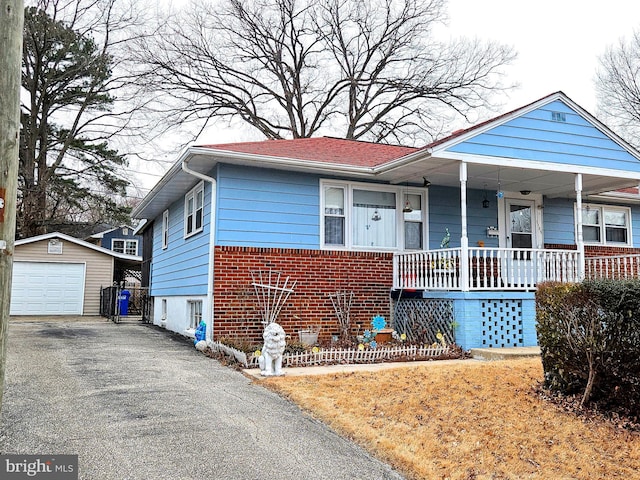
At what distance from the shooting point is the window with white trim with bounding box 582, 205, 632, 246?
14.0 m

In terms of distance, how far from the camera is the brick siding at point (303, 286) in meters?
9.74

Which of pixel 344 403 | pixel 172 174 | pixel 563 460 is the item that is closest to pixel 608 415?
pixel 563 460

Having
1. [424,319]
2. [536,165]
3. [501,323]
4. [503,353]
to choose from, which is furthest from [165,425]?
[536,165]

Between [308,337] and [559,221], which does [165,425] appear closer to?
[308,337]

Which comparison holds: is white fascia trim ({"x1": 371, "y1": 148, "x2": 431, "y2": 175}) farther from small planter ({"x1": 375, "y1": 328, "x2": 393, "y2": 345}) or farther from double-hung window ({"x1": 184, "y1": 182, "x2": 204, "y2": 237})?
double-hung window ({"x1": 184, "y1": 182, "x2": 204, "y2": 237})

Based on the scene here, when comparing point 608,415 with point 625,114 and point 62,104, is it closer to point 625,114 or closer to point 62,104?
point 62,104

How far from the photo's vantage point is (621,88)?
1178 inches

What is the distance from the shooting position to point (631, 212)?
14750mm

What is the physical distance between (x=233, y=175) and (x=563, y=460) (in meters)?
7.36

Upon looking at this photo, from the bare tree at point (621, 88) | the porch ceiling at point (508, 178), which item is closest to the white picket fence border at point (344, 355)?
the porch ceiling at point (508, 178)

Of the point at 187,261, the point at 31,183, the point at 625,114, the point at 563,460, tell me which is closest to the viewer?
the point at 563,460

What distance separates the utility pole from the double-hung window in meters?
8.41

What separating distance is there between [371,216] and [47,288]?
45.7 ft

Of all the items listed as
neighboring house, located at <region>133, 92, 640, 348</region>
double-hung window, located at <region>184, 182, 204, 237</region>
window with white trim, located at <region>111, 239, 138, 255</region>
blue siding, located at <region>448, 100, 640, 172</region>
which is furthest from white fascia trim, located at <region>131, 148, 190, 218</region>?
window with white trim, located at <region>111, 239, 138, 255</region>
